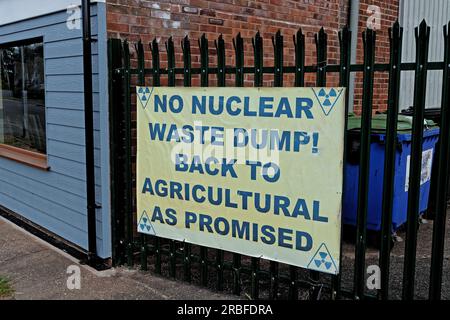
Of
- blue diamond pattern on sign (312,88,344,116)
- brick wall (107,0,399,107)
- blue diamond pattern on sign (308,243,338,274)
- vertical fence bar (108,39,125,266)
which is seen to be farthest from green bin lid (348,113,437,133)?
vertical fence bar (108,39,125,266)

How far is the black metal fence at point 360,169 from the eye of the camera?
110 inches

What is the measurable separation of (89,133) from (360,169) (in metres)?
2.24

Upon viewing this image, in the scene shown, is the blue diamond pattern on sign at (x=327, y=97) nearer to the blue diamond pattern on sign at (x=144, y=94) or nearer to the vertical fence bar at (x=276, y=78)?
the vertical fence bar at (x=276, y=78)

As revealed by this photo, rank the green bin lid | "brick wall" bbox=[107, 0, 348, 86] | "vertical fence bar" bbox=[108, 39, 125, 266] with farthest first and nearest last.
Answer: the green bin lid
"brick wall" bbox=[107, 0, 348, 86]
"vertical fence bar" bbox=[108, 39, 125, 266]

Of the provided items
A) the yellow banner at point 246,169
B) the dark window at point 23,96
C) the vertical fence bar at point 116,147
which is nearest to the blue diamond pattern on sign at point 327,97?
the yellow banner at point 246,169

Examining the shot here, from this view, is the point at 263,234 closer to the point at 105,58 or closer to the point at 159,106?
the point at 159,106

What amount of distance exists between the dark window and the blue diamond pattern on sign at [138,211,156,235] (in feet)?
6.07

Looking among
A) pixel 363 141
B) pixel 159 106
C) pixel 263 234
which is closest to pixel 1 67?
pixel 159 106

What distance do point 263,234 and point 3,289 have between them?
203cm

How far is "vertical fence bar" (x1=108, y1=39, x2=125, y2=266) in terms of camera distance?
398 cm

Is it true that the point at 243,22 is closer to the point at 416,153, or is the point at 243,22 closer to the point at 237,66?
the point at 237,66

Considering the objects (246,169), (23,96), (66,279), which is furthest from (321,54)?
(23,96)

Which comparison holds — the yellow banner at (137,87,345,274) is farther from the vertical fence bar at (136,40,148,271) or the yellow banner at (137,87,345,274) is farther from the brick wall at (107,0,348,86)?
the brick wall at (107,0,348,86)

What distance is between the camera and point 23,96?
5.59m
